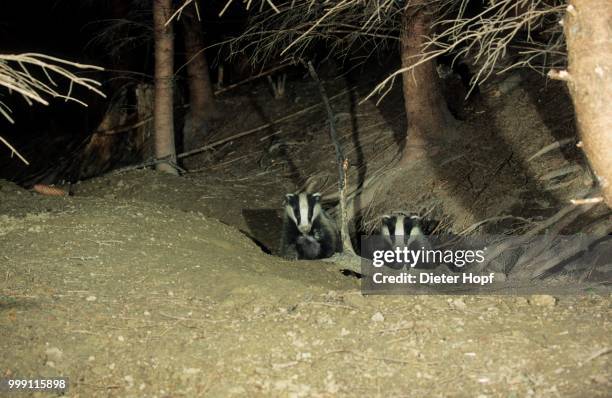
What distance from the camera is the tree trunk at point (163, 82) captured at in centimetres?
1008

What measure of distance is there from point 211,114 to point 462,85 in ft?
17.4

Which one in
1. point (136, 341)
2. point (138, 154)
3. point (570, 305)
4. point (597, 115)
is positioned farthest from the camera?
point (138, 154)

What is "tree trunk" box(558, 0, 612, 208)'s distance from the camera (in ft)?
12.5

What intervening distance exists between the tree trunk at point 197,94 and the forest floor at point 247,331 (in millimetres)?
6772

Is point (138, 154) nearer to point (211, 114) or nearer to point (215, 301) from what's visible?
point (211, 114)

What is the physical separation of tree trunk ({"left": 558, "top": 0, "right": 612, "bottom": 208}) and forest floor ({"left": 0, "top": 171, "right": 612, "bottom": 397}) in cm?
108

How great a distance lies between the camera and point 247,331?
4633 mm

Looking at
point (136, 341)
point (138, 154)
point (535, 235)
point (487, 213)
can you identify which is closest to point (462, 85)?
point (487, 213)

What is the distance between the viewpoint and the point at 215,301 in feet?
17.3

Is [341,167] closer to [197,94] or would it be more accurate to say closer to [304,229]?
[304,229]

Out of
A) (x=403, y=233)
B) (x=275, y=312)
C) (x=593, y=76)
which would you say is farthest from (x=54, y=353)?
(x=403, y=233)

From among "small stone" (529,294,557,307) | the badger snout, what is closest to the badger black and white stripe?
the badger snout

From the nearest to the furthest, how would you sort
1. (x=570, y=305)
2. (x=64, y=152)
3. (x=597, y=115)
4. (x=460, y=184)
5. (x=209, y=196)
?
(x=597, y=115) → (x=570, y=305) → (x=460, y=184) → (x=209, y=196) → (x=64, y=152)

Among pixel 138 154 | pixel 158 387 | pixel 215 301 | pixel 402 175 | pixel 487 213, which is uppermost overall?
pixel 138 154
